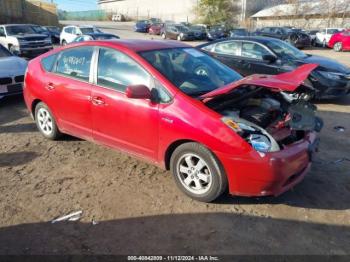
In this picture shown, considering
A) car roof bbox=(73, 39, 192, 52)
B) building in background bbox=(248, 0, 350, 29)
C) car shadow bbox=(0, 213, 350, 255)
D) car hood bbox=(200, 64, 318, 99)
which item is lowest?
car shadow bbox=(0, 213, 350, 255)

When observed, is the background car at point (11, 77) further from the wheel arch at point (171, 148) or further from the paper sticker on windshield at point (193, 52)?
the wheel arch at point (171, 148)

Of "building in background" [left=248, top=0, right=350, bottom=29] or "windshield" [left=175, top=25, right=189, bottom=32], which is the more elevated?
"building in background" [left=248, top=0, right=350, bottom=29]

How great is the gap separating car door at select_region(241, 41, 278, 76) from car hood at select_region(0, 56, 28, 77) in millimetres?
5318

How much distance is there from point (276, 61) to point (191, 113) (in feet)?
17.7

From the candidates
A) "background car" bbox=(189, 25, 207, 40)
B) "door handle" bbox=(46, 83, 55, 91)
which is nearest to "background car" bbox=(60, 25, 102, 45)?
"background car" bbox=(189, 25, 207, 40)

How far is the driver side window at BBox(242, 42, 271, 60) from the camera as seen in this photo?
864 cm

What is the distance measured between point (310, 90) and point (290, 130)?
0.58m

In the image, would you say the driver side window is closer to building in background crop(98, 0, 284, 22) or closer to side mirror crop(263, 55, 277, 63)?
side mirror crop(263, 55, 277, 63)

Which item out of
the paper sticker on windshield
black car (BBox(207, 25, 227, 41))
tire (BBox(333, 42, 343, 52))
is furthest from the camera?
black car (BBox(207, 25, 227, 41))

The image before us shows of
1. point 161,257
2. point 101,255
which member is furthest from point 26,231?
point 161,257

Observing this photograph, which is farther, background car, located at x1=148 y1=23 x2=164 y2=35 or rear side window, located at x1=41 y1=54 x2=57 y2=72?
background car, located at x1=148 y1=23 x2=164 y2=35

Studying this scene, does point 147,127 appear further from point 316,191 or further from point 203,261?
point 316,191

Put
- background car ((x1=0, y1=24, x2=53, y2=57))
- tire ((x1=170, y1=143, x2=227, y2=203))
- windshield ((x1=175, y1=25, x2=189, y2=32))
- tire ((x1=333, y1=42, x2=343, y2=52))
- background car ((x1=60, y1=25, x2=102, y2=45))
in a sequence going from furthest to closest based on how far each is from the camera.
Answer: windshield ((x1=175, y1=25, x2=189, y2=32)) < tire ((x1=333, y1=42, x2=343, y2=52)) < background car ((x1=60, y1=25, x2=102, y2=45)) < background car ((x1=0, y1=24, x2=53, y2=57)) < tire ((x1=170, y1=143, x2=227, y2=203))

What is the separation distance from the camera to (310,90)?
403 cm
